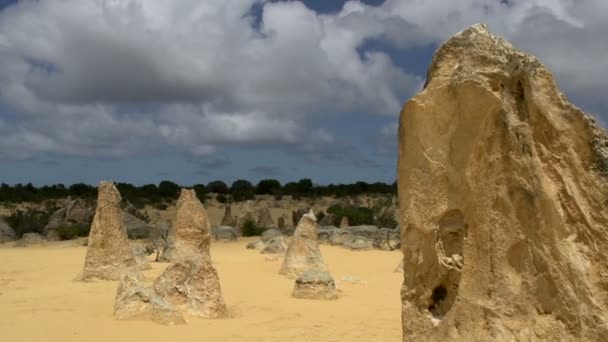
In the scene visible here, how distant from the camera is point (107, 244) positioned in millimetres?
11695

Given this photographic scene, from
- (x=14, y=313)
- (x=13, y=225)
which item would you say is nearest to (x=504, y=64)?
(x=14, y=313)

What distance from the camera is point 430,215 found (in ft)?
14.6

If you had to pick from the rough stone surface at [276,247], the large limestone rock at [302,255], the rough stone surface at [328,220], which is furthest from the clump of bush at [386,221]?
the large limestone rock at [302,255]

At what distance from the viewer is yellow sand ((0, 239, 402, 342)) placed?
7199 mm

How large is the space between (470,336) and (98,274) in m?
8.89

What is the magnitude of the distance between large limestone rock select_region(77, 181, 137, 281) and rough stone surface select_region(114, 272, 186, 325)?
378 centimetres

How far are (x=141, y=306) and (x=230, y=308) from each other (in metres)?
1.83

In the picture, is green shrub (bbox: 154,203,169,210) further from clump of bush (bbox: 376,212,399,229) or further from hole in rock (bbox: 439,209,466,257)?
hole in rock (bbox: 439,209,466,257)

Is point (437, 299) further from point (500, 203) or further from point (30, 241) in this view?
point (30, 241)

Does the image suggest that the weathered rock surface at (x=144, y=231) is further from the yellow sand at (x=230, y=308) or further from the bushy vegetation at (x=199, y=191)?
the bushy vegetation at (x=199, y=191)

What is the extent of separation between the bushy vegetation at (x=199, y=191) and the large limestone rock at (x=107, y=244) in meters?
28.0

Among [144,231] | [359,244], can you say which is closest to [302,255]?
[359,244]

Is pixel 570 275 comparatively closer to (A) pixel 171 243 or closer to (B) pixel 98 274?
(B) pixel 98 274

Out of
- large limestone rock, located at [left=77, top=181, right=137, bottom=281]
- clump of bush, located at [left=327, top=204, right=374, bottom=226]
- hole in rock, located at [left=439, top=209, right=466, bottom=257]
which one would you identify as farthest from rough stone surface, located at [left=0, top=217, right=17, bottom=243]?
hole in rock, located at [left=439, top=209, right=466, bottom=257]
